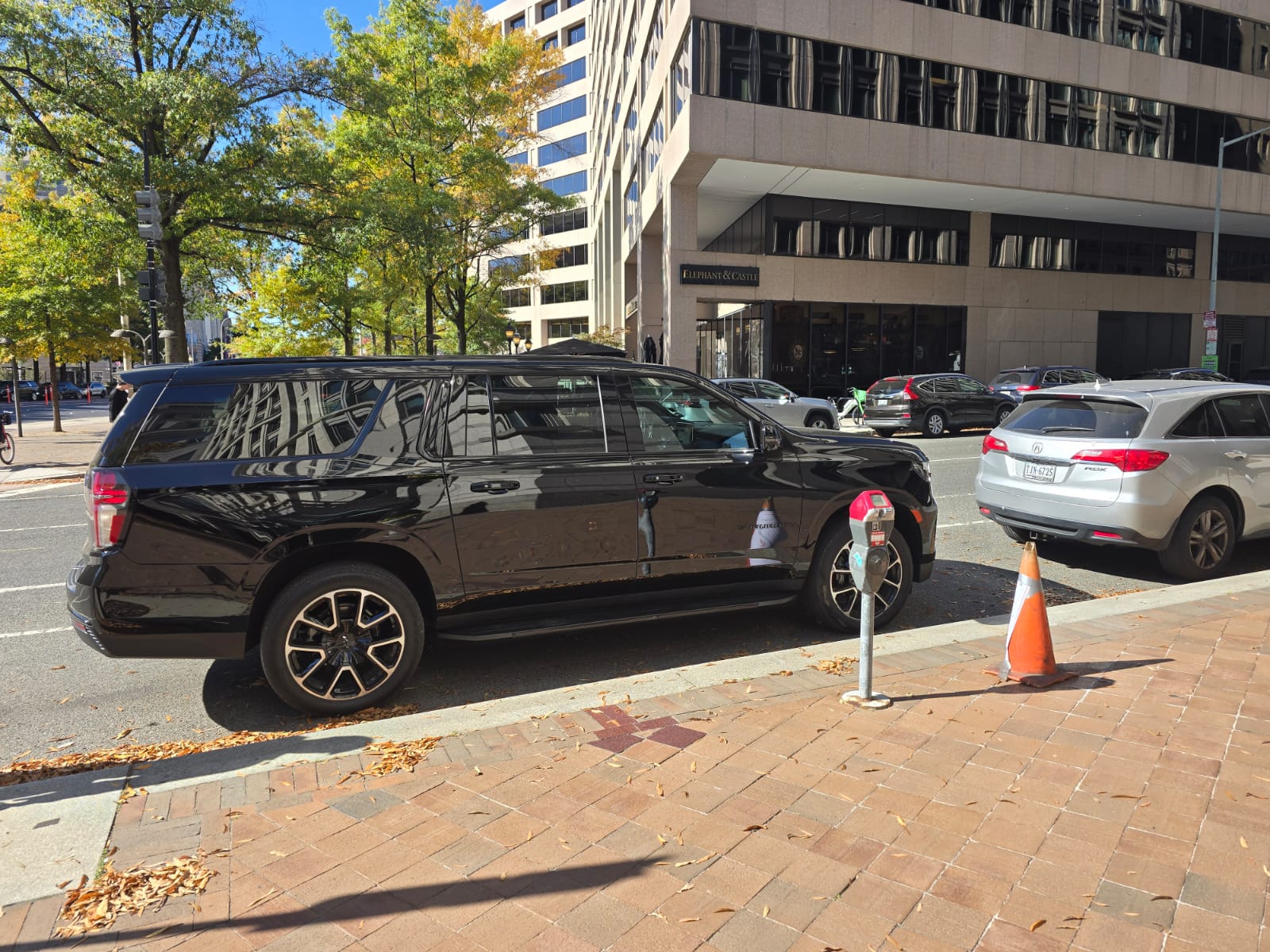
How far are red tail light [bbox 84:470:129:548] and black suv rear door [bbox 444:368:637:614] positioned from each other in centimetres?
154

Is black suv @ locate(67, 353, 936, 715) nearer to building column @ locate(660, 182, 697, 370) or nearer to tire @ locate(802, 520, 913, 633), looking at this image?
tire @ locate(802, 520, 913, 633)

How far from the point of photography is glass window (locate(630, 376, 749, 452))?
16.8 ft

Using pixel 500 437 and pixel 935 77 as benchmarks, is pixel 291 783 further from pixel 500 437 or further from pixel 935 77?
pixel 935 77

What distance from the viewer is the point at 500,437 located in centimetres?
473

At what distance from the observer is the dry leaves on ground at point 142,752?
12.1 ft

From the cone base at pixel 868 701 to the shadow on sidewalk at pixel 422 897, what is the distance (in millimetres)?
1629

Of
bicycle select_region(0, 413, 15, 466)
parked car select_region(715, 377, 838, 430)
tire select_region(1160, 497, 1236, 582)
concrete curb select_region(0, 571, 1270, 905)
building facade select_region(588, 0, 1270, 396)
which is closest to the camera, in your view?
concrete curb select_region(0, 571, 1270, 905)

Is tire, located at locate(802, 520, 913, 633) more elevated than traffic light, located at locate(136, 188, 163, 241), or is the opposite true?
traffic light, located at locate(136, 188, 163, 241)

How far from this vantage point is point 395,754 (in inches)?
142

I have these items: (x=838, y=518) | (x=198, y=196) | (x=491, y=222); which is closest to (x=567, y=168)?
(x=491, y=222)

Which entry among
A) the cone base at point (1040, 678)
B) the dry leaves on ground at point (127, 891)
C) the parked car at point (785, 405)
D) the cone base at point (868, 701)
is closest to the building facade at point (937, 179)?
the parked car at point (785, 405)

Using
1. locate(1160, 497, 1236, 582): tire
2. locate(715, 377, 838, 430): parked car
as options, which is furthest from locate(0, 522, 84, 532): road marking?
locate(715, 377, 838, 430): parked car

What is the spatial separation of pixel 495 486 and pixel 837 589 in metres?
2.41

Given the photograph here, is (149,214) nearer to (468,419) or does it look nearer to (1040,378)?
(468,419)
